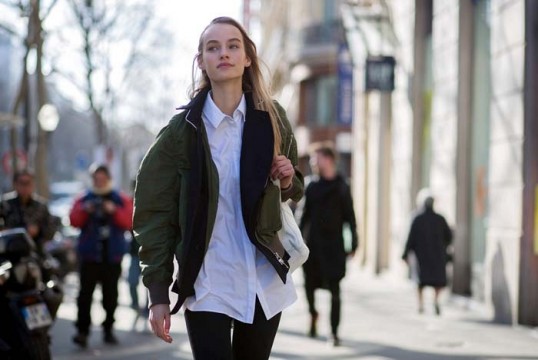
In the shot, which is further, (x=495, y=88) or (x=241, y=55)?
(x=495, y=88)

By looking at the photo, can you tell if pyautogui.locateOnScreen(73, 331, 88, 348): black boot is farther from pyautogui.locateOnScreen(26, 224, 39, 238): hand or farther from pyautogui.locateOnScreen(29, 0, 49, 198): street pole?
pyautogui.locateOnScreen(29, 0, 49, 198): street pole

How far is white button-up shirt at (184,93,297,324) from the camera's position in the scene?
389 centimetres

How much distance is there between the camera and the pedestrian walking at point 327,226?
1024 cm

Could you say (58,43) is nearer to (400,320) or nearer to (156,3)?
(156,3)

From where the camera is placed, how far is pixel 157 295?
12.7 ft

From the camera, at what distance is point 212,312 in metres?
3.87

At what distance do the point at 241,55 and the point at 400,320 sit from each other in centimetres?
929

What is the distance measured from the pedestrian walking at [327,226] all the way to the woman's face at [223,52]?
6.19m

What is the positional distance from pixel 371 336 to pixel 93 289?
291 cm

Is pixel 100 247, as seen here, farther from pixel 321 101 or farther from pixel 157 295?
pixel 321 101

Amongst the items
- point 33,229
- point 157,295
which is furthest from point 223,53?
point 33,229

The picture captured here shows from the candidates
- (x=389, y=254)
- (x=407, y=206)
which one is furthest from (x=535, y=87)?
(x=389, y=254)

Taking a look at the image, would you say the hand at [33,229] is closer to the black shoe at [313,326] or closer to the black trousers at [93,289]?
the black trousers at [93,289]

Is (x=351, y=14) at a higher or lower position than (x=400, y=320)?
higher
